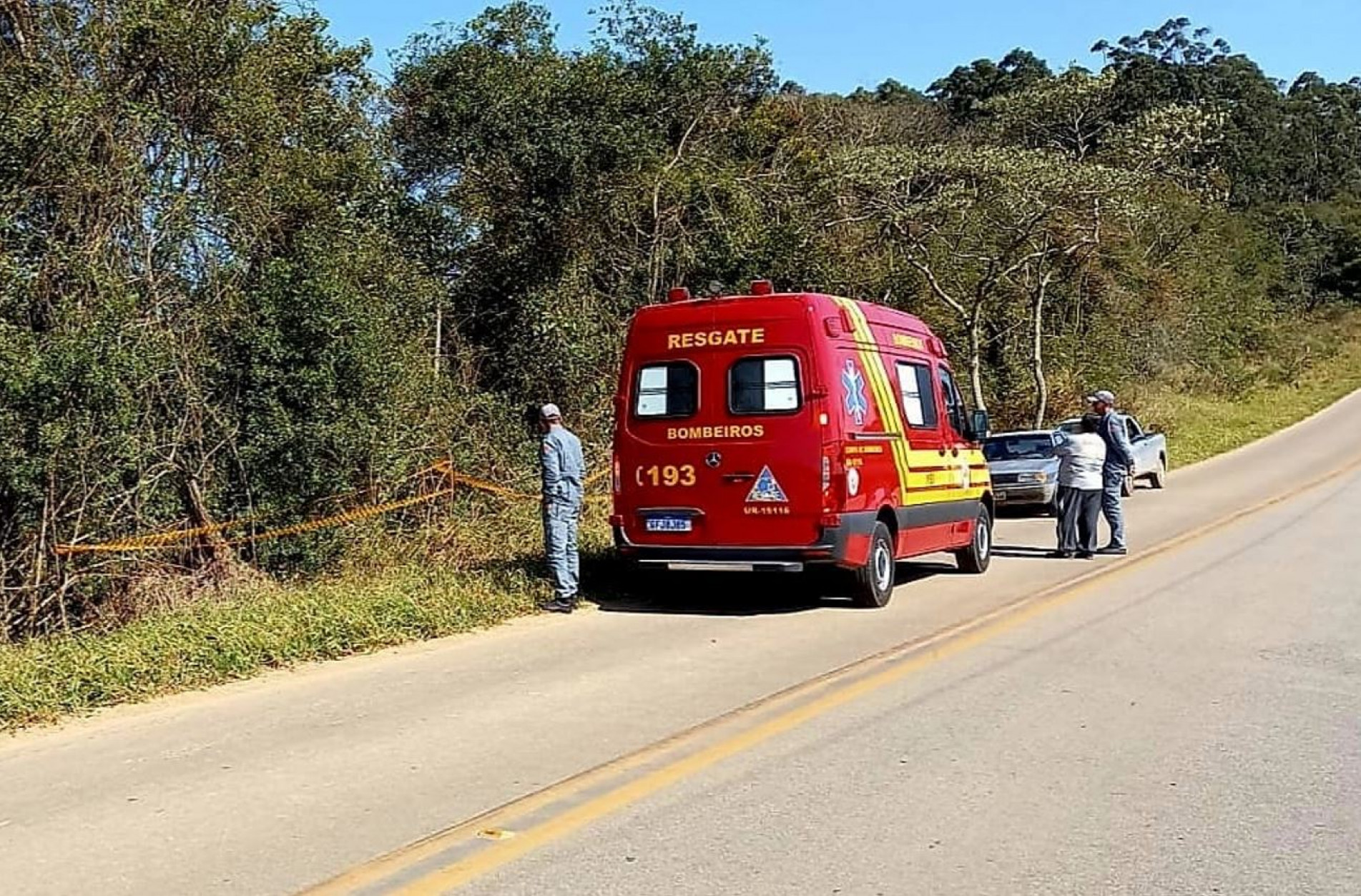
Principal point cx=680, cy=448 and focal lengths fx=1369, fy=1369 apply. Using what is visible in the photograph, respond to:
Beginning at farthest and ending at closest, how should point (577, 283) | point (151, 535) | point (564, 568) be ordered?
1. point (577, 283)
2. point (151, 535)
3. point (564, 568)

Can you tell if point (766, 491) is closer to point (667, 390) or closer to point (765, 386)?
point (765, 386)

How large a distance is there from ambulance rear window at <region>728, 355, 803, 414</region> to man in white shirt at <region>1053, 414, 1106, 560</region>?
5393 mm

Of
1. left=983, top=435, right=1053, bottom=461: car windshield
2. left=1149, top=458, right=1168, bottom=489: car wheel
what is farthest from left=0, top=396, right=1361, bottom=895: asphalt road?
left=1149, top=458, right=1168, bottom=489: car wheel

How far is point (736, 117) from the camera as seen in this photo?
23.6 meters

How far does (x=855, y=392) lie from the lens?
11750mm

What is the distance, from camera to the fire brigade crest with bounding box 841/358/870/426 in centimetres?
1159

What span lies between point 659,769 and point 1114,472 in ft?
35.0

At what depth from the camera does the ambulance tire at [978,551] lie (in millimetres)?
14359

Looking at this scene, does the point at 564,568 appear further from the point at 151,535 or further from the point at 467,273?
the point at 467,273

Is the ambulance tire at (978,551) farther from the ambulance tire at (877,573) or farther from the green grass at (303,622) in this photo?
the green grass at (303,622)

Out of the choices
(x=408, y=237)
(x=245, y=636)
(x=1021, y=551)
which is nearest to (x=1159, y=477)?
(x=1021, y=551)

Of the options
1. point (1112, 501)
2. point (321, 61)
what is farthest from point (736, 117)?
point (1112, 501)

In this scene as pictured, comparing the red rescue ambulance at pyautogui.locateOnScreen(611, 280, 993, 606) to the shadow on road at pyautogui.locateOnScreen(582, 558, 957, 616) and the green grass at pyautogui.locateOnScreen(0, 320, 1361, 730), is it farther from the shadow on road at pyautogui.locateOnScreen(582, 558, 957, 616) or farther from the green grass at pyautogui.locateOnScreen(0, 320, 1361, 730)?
the green grass at pyautogui.locateOnScreen(0, 320, 1361, 730)

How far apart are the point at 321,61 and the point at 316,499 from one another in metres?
5.51
